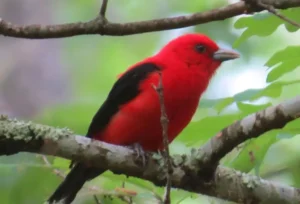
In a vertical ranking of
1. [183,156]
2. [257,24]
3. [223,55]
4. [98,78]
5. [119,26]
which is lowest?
[98,78]

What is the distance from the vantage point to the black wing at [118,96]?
422 cm

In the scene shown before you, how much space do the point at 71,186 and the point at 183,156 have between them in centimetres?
90

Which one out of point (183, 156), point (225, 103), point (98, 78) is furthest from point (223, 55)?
point (98, 78)

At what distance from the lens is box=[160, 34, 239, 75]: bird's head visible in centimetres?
462

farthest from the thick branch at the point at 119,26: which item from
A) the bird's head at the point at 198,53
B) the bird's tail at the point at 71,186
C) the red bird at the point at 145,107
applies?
the bird's head at the point at 198,53

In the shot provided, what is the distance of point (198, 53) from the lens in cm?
477

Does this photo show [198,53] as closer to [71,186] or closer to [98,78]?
[71,186]

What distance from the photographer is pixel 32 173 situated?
3666 millimetres

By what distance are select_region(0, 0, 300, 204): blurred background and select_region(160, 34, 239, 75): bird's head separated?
0.49ft

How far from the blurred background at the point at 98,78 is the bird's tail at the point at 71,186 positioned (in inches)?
2.5

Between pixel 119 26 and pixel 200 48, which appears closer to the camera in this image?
pixel 119 26

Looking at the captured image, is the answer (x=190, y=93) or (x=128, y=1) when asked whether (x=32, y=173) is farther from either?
(x=128, y=1)

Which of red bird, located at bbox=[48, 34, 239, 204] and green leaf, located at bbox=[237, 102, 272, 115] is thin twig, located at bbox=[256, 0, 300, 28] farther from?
red bird, located at bbox=[48, 34, 239, 204]

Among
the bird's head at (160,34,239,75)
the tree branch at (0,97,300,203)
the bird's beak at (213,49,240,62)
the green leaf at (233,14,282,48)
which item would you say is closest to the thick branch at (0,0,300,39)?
the green leaf at (233,14,282,48)
